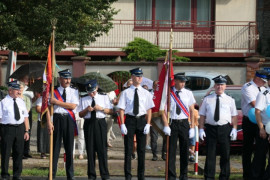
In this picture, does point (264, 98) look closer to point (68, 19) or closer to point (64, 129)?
point (64, 129)

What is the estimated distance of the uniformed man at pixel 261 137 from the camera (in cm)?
1135

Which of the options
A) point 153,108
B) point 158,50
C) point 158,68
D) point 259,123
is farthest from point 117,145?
point 158,50

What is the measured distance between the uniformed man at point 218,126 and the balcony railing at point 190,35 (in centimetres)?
1729

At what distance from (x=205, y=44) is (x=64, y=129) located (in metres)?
18.7

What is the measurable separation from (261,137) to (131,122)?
2436mm

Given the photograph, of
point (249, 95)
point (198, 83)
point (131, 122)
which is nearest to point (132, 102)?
point (131, 122)

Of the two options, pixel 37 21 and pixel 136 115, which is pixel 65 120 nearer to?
pixel 136 115

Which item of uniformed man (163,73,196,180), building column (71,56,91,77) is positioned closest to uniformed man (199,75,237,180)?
uniformed man (163,73,196,180)

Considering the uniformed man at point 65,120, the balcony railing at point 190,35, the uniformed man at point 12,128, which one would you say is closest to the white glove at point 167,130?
the uniformed man at point 65,120

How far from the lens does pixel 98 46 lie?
29.1 metres

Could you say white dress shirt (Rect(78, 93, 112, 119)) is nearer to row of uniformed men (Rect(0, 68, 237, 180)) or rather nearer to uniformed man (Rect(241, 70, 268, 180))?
row of uniformed men (Rect(0, 68, 237, 180))

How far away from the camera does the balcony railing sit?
29.1m

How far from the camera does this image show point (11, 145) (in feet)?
39.5

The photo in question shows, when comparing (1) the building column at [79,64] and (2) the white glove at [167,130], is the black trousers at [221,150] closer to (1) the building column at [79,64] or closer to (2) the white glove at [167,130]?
(2) the white glove at [167,130]
